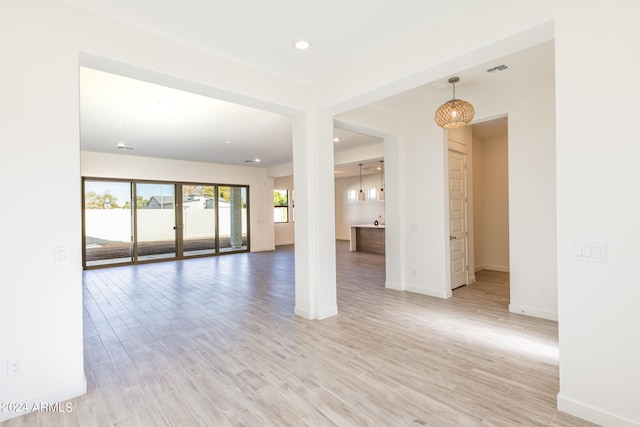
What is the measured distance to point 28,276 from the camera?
2.12 meters

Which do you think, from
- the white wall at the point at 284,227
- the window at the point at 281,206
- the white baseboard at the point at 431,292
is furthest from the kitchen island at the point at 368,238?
the white baseboard at the point at 431,292

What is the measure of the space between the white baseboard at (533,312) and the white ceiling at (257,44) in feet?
9.63

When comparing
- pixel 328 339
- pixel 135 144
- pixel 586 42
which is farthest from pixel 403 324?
pixel 135 144

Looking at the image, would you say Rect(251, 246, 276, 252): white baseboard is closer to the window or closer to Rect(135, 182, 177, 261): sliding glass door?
the window

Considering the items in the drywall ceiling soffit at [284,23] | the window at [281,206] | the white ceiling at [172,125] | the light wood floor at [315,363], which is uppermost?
the white ceiling at [172,125]

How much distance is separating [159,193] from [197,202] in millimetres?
1140

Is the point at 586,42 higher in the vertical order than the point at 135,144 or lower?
lower

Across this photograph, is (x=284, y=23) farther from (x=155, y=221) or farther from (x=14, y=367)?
(x=155, y=221)

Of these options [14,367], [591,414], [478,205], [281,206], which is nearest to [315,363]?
[591,414]

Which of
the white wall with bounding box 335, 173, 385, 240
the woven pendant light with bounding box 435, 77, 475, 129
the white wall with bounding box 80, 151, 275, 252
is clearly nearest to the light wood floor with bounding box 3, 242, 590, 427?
the woven pendant light with bounding box 435, 77, 475, 129

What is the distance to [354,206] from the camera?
44.7 feet

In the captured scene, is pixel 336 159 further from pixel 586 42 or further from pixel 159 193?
pixel 586 42

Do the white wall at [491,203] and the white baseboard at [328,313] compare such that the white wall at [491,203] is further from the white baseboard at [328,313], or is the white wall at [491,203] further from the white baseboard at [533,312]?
the white baseboard at [328,313]

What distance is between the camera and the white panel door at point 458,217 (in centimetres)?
526
